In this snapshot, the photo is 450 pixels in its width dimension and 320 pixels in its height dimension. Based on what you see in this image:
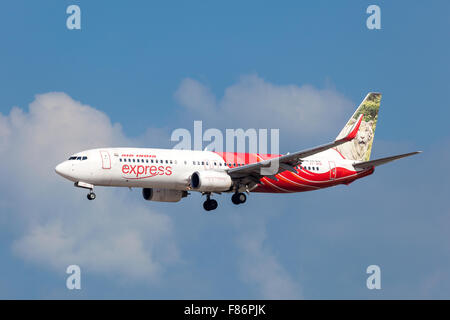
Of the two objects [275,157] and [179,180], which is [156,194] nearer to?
[179,180]

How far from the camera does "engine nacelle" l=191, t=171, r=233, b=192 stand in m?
73.3

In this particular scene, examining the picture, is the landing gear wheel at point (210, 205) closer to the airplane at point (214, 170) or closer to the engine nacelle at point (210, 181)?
the airplane at point (214, 170)

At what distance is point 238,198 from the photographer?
76.9m

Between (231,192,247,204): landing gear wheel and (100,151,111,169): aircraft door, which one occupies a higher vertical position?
(100,151,111,169): aircraft door

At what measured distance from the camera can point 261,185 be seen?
78250 mm

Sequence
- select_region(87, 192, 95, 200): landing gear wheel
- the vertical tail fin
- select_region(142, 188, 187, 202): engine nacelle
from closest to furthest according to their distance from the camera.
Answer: select_region(87, 192, 95, 200): landing gear wheel < select_region(142, 188, 187, 202): engine nacelle < the vertical tail fin

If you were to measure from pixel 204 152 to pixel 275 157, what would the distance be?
21.6ft

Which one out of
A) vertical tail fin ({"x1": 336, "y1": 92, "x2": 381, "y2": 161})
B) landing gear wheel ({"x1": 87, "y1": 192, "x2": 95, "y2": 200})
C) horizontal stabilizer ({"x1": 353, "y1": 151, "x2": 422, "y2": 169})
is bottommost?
landing gear wheel ({"x1": 87, "y1": 192, "x2": 95, "y2": 200})

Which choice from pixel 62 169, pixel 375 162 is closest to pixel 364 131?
pixel 375 162

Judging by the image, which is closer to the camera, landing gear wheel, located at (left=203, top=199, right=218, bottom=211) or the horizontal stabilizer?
the horizontal stabilizer

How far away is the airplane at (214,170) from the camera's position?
71.8m

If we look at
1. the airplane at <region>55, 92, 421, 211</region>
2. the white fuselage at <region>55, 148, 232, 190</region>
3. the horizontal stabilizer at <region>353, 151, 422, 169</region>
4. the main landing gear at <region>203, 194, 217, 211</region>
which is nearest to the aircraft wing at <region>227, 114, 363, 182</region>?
the airplane at <region>55, 92, 421, 211</region>

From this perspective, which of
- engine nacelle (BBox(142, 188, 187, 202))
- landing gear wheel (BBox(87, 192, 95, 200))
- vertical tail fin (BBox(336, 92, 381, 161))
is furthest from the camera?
→ vertical tail fin (BBox(336, 92, 381, 161))

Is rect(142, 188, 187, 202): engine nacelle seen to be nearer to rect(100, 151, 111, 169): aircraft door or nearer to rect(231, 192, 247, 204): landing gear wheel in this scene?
rect(231, 192, 247, 204): landing gear wheel
